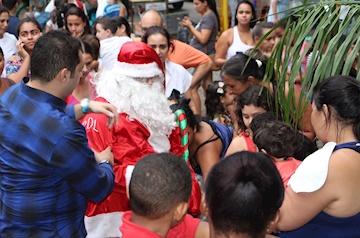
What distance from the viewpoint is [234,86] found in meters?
4.50

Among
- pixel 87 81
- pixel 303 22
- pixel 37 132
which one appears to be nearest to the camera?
pixel 37 132

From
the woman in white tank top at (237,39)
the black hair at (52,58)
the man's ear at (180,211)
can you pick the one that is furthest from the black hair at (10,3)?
the man's ear at (180,211)

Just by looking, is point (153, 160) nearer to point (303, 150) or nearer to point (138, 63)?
point (138, 63)

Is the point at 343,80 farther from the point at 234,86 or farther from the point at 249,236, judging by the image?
the point at 234,86

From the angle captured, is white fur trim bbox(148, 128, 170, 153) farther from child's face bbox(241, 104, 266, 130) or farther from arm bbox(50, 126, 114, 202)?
arm bbox(50, 126, 114, 202)

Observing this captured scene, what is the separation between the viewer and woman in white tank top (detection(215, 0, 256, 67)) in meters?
6.71

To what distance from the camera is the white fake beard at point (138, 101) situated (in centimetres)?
330

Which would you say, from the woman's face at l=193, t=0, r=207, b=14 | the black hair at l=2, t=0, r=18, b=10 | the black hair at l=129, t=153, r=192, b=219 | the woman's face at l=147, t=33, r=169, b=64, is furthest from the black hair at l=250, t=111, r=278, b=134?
the black hair at l=2, t=0, r=18, b=10

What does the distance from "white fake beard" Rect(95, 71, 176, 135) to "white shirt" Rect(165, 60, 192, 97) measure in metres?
1.66

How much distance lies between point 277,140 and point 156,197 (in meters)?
1.22

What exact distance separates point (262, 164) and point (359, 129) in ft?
2.75

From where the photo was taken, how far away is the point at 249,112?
3867 mm

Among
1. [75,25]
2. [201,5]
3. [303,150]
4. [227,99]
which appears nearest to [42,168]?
[303,150]

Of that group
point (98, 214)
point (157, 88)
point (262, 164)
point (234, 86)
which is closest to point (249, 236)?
point (262, 164)
